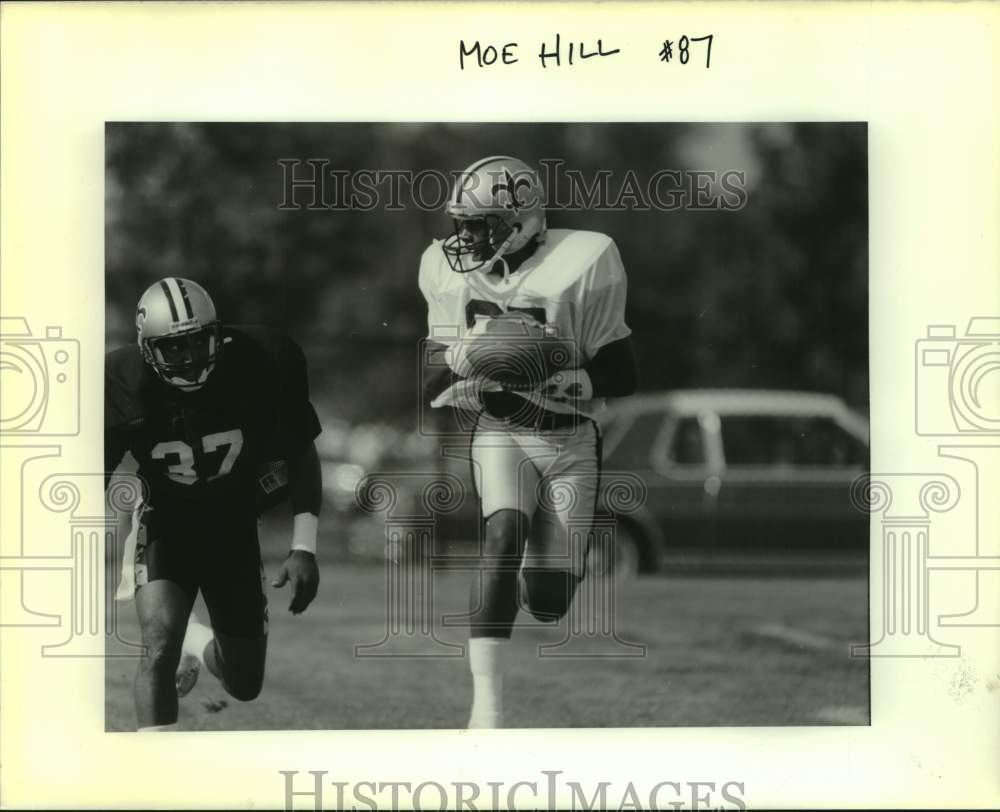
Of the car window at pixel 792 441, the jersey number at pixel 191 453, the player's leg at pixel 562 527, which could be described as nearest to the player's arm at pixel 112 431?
the jersey number at pixel 191 453

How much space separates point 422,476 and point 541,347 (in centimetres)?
61

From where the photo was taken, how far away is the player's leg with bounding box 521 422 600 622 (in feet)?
23.7

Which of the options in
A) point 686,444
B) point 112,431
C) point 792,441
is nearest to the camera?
point 112,431

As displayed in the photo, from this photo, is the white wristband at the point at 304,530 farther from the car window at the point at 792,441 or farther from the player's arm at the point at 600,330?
the car window at the point at 792,441

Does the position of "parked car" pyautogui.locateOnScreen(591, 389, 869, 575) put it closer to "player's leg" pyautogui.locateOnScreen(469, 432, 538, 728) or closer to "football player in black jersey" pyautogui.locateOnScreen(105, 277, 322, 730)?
"player's leg" pyautogui.locateOnScreen(469, 432, 538, 728)

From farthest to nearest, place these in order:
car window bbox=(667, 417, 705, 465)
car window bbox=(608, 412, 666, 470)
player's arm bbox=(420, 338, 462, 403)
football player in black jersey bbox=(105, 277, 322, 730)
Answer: car window bbox=(667, 417, 705, 465) < car window bbox=(608, 412, 666, 470) < player's arm bbox=(420, 338, 462, 403) < football player in black jersey bbox=(105, 277, 322, 730)

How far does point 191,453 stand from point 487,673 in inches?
49.9

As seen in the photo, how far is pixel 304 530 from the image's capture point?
7281 mm

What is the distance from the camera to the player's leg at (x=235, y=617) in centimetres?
716

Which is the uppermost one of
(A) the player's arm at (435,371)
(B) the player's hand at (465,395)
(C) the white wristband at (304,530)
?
(A) the player's arm at (435,371)

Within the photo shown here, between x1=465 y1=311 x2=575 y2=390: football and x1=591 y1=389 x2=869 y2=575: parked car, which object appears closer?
x1=465 y1=311 x2=575 y2=390: football

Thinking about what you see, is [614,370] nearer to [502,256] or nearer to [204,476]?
[502,256]

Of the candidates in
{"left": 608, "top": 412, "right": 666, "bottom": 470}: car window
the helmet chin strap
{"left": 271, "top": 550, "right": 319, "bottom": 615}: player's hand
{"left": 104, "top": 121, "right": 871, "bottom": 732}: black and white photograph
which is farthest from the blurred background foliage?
{"left": 271, "top": 550, "right": 319, "bottom": 615}: player's hand

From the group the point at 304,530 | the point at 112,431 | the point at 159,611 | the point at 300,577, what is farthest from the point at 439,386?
the point at 159,611
